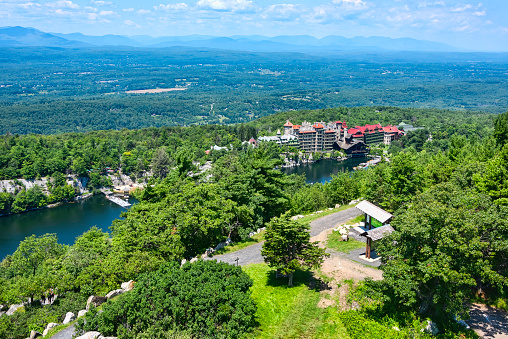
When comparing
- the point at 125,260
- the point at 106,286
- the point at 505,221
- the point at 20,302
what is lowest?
the point at 20,302

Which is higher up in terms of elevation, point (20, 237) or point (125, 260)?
point (125, 260)

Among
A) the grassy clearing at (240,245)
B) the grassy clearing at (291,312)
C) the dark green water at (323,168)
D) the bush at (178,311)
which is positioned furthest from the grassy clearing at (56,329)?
the dark green water at (323,168)

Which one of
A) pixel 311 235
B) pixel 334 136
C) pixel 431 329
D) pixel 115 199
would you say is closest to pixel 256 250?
pixel 311 235

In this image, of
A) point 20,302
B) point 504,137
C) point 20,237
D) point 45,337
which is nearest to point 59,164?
point 20,237

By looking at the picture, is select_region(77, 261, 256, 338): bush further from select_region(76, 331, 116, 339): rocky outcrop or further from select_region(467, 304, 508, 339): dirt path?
select_region(467, 304, 508, 339): dirt path

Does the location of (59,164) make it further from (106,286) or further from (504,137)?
(504,137)

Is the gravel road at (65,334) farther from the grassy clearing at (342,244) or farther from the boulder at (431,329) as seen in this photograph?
the grassy clearing at (342,244)
